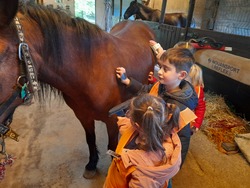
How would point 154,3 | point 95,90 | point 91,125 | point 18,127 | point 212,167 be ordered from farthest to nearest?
point 154,3 → point 18,127 → point 212,167 → point 91,125 → point 95,90

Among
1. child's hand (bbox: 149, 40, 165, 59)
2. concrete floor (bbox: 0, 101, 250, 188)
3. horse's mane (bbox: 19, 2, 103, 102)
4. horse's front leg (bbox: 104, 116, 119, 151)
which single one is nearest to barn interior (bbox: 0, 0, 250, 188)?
concrete floor (bbox: 0, 101, 250, 188)

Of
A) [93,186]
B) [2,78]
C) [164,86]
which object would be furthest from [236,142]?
[2,78]

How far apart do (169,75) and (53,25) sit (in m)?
0.53

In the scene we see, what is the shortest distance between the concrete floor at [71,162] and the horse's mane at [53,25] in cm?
97

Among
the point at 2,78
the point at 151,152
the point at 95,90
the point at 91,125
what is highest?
the point at 2,78

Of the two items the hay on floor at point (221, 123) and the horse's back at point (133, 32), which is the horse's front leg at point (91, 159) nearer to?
the horse's back at point (133, 32)

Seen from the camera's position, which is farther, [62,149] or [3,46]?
[62,149]

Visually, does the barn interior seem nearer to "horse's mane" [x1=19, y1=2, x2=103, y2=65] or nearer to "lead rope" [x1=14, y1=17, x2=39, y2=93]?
"horse's mane" [x1=19, y1=2, x2=103, y2=65]

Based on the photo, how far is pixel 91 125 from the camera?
1.31m

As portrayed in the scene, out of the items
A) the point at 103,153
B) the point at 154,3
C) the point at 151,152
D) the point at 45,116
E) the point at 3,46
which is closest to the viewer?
the point at 3,46

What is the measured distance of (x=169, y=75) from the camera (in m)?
0.90

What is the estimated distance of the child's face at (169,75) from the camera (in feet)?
2.94

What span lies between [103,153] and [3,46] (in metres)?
1.27

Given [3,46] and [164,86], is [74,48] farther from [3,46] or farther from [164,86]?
[164,86]
